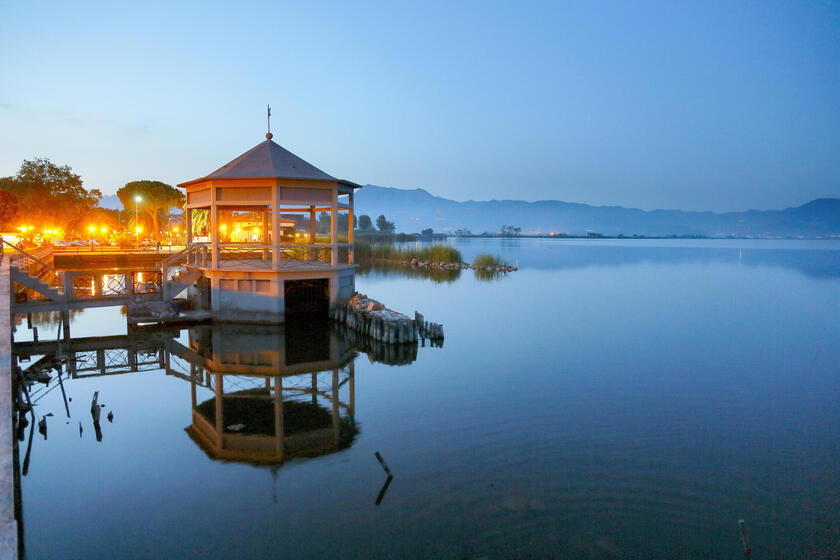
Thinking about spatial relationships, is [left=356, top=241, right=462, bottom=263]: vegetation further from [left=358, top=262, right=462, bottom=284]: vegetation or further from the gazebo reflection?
the gazebo reflection

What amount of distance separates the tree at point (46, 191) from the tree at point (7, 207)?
4694 mm

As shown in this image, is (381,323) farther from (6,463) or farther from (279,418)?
(6,463)

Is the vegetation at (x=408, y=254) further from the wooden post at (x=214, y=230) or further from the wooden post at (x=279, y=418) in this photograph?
the wooden post at (x=279, y=418)

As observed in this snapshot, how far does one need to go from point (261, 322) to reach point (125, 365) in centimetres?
562

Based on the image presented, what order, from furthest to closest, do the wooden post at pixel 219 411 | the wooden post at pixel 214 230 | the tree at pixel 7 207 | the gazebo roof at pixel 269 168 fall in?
the tree at pixel 7 207 → the wooden post at pixel 214 230 → the gazebo roof at pixel 269 168 → the wooden post at pixel 219 411

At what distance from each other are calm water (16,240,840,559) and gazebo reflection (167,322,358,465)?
0.94ft

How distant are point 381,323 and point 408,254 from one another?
4424 centimetres

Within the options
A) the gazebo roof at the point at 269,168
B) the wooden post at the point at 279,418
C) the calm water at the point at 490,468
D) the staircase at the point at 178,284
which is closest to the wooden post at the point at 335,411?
the calm water at the point at 490,468

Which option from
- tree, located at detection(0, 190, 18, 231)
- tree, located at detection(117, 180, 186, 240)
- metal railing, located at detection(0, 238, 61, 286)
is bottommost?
metal railing, located at detection(0, 238, 61, 286)

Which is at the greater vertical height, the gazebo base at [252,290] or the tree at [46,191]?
the tree at [46,191]

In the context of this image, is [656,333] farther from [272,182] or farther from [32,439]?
[32,439]

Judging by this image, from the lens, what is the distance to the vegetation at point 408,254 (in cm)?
5963

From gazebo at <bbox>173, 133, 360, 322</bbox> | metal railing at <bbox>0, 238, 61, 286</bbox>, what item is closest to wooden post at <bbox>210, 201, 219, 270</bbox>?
gazebo at <bbox>173, 133, 360, 322</bbox>

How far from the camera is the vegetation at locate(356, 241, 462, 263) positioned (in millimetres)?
59631
